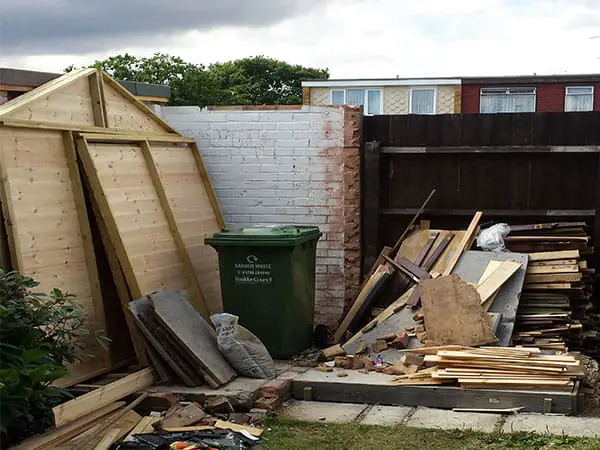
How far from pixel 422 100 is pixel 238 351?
2225cm

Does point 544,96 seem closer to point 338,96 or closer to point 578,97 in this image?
point 578,97

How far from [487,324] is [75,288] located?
376cm

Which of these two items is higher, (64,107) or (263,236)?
(64,107)

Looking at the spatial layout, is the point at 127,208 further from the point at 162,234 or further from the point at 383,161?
the point at 383,161

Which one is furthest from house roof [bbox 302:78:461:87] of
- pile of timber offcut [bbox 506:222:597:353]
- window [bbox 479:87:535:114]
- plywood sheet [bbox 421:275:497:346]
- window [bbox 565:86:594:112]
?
plywood sheet [bbox 421:275:497:346]

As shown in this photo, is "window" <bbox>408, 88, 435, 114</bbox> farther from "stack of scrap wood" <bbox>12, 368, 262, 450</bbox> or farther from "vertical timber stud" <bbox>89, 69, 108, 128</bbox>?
"stack of scrap wood" <bbox>12, 368, 262, 450</bbox>

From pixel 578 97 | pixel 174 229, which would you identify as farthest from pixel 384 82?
pixel 174 229

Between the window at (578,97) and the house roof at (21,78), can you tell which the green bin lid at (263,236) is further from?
the window at (578,97)

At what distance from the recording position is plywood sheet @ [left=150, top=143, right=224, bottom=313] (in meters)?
8.07

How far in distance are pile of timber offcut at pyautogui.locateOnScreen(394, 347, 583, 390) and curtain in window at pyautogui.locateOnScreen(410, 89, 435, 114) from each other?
21628 mm

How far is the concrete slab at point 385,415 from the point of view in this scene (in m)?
5.82

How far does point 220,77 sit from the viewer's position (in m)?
45.2

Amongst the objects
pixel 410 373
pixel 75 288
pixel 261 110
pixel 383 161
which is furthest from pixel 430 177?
pixel 75 288

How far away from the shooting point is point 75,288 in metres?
6.57
